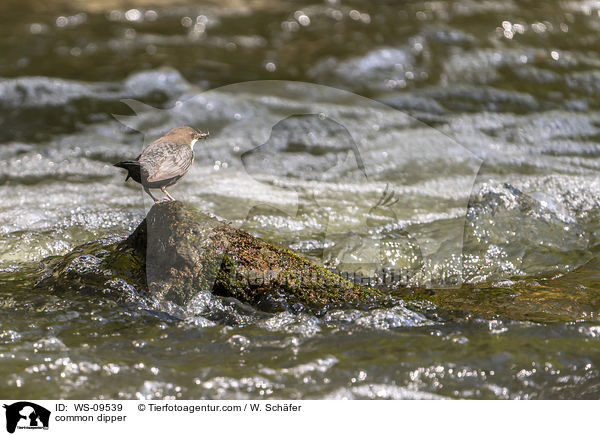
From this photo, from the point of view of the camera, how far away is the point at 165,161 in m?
2.55

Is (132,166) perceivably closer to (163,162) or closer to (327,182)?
(163,162)

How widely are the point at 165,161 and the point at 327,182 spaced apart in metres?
2.88

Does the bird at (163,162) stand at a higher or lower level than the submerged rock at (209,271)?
higher

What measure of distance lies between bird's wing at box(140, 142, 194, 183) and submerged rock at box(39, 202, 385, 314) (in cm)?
36

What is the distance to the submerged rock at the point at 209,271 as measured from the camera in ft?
9.48

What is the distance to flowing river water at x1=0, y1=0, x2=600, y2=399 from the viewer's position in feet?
8.50
